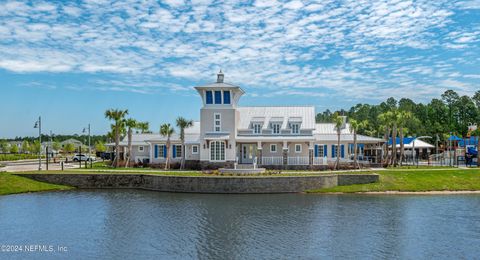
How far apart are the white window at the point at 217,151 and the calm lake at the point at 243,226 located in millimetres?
12770

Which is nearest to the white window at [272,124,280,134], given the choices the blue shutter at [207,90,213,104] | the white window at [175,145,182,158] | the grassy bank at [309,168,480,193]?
the blue shutter at [207,90,213,104]

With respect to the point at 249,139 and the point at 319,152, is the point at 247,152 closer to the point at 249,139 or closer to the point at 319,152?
the point at 249,139

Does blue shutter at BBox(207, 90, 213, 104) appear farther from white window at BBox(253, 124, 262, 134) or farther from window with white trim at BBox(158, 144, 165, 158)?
window with white trim at BBox(158, 144, 165, 158)

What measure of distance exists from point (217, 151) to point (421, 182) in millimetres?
21070

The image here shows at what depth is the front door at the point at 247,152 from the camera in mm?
53875

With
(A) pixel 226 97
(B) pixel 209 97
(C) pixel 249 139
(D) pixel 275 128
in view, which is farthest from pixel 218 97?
(D) pixel 275 128

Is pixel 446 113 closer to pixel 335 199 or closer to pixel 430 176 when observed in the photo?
pixel 430 176

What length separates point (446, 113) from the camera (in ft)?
315

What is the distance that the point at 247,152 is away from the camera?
177 feet

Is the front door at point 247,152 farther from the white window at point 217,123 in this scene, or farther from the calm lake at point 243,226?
the calm lake at point 243,226

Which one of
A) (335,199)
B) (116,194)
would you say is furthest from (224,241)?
(116,194)

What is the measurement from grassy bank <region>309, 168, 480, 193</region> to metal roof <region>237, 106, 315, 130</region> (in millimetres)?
12276

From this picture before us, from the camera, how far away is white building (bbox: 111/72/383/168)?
51562 millimetres

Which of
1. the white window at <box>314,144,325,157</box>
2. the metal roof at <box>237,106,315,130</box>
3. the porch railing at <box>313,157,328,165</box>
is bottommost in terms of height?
the porch railing at <box>313,157,328,165</box>
